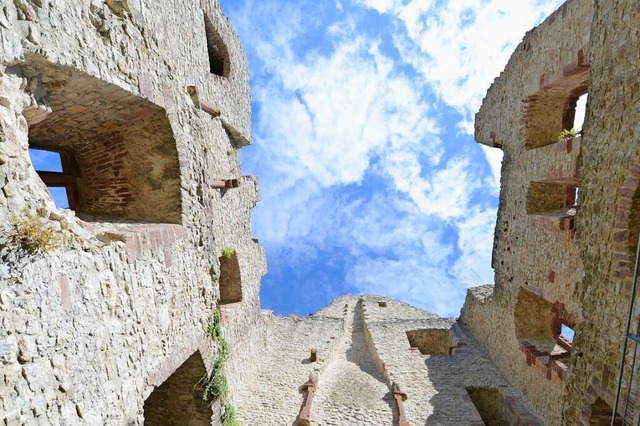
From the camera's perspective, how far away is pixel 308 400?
8.50 m

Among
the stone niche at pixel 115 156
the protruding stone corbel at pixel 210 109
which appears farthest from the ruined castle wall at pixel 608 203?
the protruding stone corbel at pixel 210 109

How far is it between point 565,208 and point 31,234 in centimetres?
975

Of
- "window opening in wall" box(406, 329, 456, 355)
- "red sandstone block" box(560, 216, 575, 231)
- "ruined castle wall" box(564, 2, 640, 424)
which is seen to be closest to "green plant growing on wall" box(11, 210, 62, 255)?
"ruined castle wall" box(564, 2, 640, 424)

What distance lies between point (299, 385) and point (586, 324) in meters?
7.10

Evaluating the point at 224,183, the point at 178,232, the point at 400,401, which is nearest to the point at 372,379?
the point at 400,401

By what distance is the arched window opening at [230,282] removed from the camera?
32.2 feet

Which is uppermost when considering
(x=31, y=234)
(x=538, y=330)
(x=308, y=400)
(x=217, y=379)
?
(x=31, y=234)

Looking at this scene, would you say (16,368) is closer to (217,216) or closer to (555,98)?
(217,216)

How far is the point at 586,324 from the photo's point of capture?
4215mm

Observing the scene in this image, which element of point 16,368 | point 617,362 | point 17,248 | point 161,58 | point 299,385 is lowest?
point 299,385

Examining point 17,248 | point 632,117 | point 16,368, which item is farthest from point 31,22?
point 632,117

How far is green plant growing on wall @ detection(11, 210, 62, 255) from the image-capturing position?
2.53 m

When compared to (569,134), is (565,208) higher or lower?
lower

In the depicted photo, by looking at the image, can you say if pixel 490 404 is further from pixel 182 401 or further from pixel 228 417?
pixel 182 401
